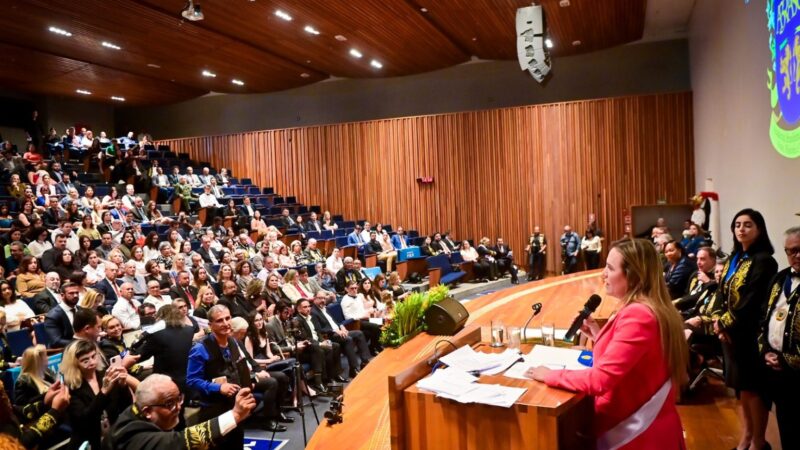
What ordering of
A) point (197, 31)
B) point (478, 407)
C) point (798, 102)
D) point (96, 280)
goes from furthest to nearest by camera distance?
point (197, 31), point (96, 280), point (798, 102), point (478, 407)

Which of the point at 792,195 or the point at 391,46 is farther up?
the point at 391,46

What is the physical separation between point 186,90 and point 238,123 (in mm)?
1617

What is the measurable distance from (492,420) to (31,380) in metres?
2.72

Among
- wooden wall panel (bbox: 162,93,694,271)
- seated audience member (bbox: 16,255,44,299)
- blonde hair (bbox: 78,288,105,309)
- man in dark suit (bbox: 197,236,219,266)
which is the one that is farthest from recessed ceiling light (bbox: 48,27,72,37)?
blonde hair (bbox: 78,288,105,309)

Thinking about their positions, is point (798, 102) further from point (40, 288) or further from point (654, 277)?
point (40, 288)

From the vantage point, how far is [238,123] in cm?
1602

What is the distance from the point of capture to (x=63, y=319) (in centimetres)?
468

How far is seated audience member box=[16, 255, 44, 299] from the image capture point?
5.75 metres

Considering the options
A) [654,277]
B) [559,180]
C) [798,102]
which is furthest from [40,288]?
[559,180]

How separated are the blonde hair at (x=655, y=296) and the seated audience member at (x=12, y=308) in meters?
5.21

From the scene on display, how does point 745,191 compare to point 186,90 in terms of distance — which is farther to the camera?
point 186,90

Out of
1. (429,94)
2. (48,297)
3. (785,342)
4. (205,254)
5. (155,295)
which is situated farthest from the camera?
(429,94)

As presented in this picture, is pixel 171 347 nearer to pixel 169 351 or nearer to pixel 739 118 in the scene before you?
pixel 169 351

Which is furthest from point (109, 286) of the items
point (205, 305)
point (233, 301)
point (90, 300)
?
point (90, 300)
